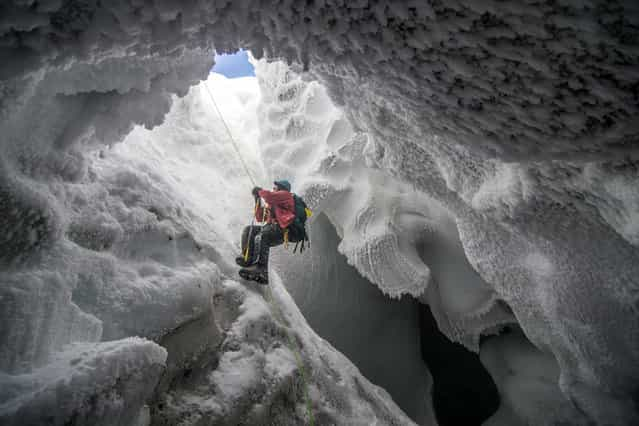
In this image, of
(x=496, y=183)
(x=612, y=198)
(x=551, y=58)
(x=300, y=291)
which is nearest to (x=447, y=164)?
(x=496, y=183)

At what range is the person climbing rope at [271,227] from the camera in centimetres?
217

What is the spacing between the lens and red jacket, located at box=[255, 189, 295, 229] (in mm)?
2293

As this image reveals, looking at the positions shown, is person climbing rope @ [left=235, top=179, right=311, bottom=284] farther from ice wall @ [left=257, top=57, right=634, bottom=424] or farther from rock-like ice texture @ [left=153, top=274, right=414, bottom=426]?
ice wall @ [left=257, top=57, right=634, bottom=424]

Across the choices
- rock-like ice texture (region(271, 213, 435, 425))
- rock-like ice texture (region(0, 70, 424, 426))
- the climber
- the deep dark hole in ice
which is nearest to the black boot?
the climber

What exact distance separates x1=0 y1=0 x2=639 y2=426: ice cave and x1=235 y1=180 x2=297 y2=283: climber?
146mm

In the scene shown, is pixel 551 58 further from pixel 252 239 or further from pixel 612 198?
pixel 252 239

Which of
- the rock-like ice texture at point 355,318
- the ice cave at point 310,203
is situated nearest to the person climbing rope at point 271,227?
the ice cave at point 310,203

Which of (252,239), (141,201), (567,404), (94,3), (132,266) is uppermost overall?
(94,3)

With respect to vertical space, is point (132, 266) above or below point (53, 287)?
below

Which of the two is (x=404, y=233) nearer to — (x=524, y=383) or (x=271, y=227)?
(x=271, y=227)

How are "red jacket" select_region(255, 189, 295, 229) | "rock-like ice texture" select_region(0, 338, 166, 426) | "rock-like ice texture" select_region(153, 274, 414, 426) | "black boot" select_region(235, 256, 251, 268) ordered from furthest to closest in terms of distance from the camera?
1. "red jacket" select_region(255, 189, 295, 229)
2. "black boot" select_region(235, 256, 251, 268)
3. "rock-like ice texture" select_region(153, 274, 414, 426)
4. "rock-like ice texture" select_region(0, 338, 166, 426)

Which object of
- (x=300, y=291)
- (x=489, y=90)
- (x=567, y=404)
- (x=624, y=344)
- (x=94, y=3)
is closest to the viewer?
(x=94, y=3)

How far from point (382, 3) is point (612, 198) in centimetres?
113

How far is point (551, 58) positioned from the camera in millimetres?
786
